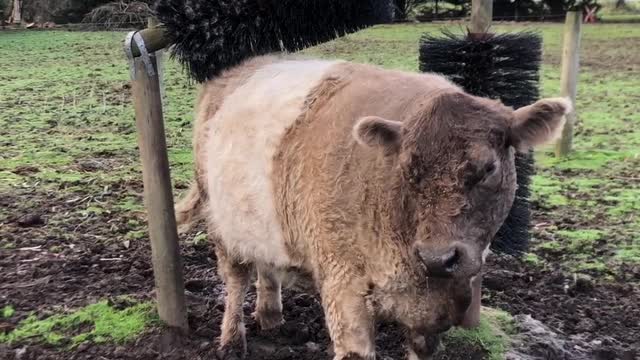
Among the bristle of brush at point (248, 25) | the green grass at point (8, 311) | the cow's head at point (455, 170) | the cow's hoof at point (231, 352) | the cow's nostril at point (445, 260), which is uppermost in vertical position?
the bristle of brush at point (248, 25)

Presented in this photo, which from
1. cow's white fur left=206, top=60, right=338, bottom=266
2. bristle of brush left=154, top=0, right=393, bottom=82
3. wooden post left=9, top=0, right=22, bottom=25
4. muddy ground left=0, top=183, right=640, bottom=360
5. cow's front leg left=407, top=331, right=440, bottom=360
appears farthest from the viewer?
wooden post left=9, top=0, right=22, bottom=25

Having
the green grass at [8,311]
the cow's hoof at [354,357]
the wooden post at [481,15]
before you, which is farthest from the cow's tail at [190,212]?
the wooden post at [481,15]

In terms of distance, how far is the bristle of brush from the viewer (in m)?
3.64

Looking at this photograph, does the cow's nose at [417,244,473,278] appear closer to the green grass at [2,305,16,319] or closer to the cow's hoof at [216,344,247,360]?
the cow's hoof at [216,344,247,360]

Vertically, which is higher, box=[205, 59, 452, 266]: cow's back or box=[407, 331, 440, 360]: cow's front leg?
box=[205, 59, 452, 266]: cow's back

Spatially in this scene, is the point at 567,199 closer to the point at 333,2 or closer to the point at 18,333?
the point at 333,2

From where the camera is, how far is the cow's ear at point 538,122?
2475 mm

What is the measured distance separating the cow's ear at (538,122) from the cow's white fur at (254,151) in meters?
1.07

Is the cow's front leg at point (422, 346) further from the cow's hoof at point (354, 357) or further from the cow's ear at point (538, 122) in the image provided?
the cow's ear at point (538, 122)

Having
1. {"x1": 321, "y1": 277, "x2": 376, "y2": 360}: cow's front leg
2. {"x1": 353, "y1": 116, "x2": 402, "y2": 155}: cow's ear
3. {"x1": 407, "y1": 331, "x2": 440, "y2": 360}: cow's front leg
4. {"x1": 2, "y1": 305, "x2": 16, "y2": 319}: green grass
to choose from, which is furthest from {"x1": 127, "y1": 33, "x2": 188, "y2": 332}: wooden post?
{"x1": 353, "y1": 116, "x2": 402, "y2": 155}: cow's ear

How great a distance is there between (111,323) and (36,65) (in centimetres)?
1241

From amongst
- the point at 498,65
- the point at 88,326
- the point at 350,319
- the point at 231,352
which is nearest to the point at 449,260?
the point at 350,319

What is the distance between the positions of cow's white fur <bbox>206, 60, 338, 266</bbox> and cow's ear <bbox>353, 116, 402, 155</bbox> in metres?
0.76

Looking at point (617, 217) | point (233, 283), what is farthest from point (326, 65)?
point (617, 217)
